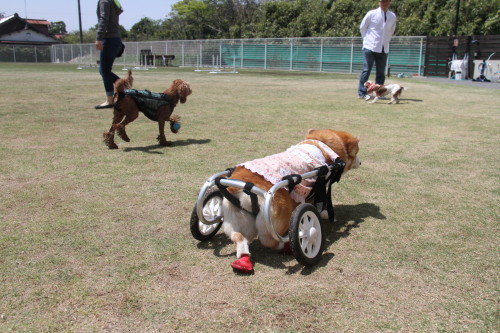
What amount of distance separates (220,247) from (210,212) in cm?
22

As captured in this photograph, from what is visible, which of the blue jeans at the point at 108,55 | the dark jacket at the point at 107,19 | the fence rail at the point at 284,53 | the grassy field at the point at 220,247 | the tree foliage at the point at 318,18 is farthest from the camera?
the tree foliage at the point at 318,18

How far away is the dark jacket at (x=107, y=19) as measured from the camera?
676 cm

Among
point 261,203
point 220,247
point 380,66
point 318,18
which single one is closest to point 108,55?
point 220,247

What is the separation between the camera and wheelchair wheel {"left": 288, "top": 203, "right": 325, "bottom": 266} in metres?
2.18

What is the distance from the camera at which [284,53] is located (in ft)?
90.4

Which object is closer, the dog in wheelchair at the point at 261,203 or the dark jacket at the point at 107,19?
the dog in wheelchair at the point at 261,203

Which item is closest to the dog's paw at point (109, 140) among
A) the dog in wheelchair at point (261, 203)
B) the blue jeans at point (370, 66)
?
the dog in wheelchair at point (261, 203)

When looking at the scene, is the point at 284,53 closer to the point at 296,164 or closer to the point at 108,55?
the point at 108,55

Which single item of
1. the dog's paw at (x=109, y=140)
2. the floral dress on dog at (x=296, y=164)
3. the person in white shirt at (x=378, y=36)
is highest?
the person in white shirt at (x=378, y=36)

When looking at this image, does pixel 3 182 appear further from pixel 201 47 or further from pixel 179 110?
pixel 201 47

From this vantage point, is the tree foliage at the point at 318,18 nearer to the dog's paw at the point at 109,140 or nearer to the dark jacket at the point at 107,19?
the dark jacket at the point at 107,19

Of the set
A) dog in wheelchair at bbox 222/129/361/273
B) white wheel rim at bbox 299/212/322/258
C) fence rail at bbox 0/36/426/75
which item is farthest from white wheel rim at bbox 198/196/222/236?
fence rail at bbox 0/36/426/75

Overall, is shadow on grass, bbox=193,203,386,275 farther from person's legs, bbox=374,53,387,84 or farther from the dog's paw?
person's legs, bbox=374,53,387,84

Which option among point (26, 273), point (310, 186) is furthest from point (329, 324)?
point (26, 273)
